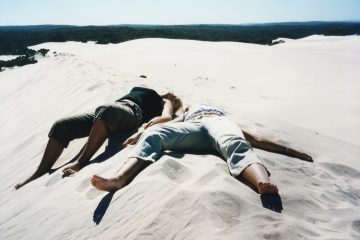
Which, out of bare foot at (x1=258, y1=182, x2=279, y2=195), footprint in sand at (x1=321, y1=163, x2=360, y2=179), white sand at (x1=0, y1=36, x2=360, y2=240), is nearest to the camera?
white sand at (x1=0, y1=36, x2=360, y2=240)

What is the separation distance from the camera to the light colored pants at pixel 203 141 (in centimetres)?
302

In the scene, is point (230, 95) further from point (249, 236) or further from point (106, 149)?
point (249, 236)

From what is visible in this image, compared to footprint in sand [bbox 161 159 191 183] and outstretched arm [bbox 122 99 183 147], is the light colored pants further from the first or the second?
outstretched arm [bbox 122 99 183 147]

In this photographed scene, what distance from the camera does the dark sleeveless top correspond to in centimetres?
473

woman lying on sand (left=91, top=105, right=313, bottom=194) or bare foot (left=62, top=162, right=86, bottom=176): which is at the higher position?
woman lying on sand (left=91, top=105, right=313, bottom=194)

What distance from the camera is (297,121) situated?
6578 mm

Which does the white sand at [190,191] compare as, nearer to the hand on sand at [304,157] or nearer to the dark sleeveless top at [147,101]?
the hand on sand at [304,157]

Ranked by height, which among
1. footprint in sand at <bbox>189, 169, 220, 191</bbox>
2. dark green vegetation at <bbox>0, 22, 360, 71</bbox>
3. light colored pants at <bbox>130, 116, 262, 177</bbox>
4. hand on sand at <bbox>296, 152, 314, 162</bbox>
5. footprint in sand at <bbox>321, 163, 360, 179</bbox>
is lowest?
dark green vegetation at <bbox>0, 22, 360, 71</bbox>

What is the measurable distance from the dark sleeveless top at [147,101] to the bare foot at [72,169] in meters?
1.20

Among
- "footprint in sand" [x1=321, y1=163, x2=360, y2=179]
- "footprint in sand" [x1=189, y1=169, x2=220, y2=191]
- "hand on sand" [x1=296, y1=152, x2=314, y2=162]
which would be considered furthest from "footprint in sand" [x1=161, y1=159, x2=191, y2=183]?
"footprint in sand" [x1=321, y1=163, x2=360, y2=179]

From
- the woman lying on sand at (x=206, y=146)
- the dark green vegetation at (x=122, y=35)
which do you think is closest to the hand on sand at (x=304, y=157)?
the woman lying on sand at (x=206, y=146)

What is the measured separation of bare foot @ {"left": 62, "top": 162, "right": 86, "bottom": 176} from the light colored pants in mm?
903

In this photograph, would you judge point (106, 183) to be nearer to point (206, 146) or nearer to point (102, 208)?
point (102, 208)

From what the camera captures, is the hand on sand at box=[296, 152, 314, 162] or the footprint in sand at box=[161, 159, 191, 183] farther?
the hand on sand at box=[296, 152, 314, 162]
